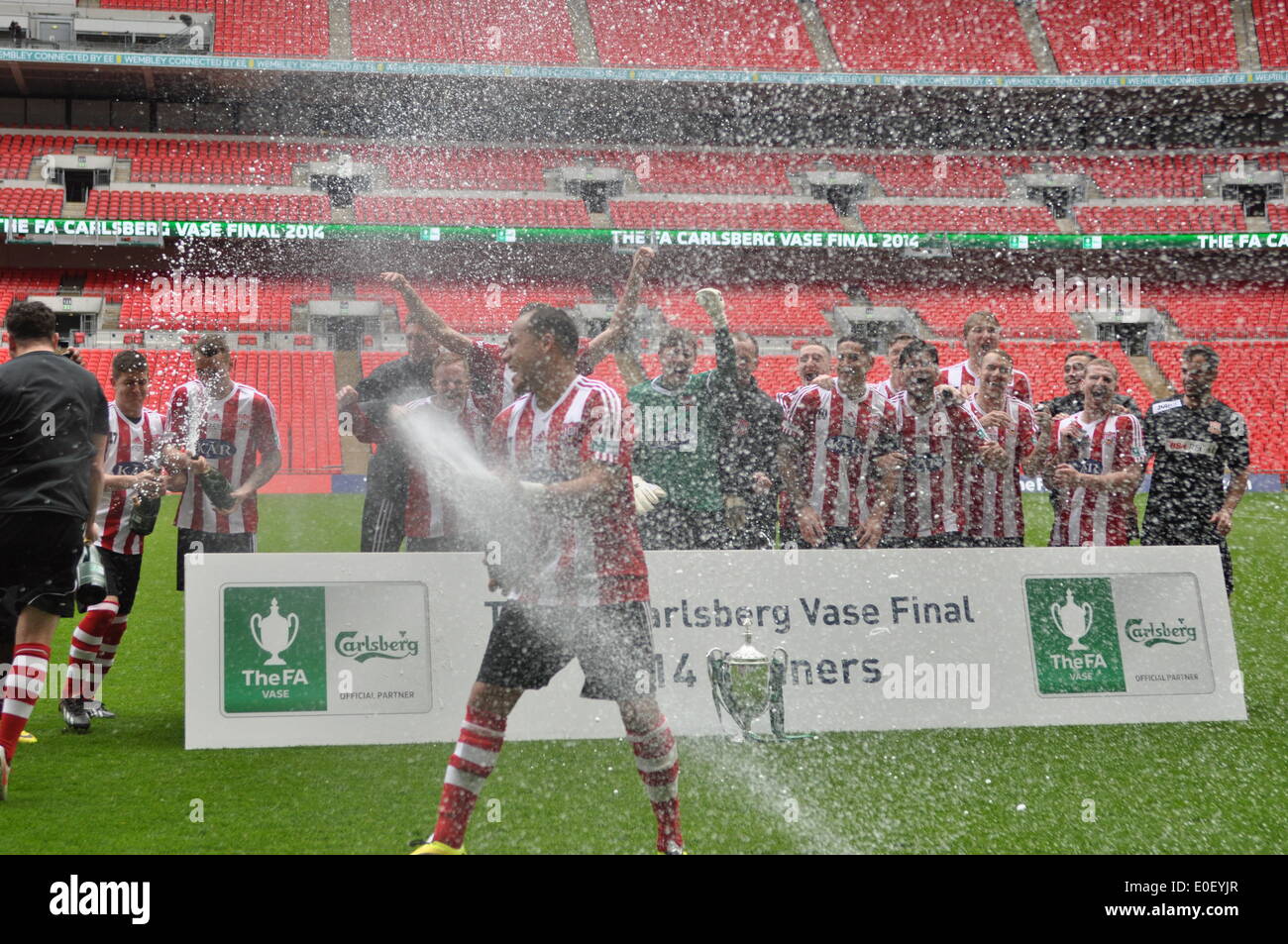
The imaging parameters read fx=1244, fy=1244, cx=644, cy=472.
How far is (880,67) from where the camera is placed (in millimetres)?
27516

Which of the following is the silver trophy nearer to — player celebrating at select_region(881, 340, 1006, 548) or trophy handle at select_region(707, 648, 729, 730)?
trophy handle at select_region(707, 648, 729, 730)

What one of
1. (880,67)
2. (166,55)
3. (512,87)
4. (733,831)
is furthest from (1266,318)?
(733,831)

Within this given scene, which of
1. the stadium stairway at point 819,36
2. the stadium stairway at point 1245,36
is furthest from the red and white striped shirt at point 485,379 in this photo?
the stadium stairway at point 1245,36

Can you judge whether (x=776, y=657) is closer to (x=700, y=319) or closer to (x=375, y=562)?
(x=375, y=562)

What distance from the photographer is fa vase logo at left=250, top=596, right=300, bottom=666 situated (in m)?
5.28

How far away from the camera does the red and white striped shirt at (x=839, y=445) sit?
6.48 metres

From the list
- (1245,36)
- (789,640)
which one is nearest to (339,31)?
(1245,36)

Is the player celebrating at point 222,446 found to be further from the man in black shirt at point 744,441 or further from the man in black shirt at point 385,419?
the man in black shirt at point 744,441

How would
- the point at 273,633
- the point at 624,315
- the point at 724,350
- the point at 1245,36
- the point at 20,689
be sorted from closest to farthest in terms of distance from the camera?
the point at 20,689, the point at 624,315, the point at 273,633, the point at 724,350, the point at 1245,36

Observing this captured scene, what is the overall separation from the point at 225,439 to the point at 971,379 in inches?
160

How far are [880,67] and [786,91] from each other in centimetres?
212

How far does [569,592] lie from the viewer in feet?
12.0

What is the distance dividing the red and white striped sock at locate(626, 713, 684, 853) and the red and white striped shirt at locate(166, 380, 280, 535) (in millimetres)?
3035

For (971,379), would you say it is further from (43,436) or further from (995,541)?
(43,436)
